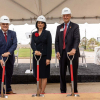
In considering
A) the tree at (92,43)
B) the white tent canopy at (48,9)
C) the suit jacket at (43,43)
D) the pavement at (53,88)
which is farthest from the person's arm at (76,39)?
the tree at (92,43)

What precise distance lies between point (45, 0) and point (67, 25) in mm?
1335

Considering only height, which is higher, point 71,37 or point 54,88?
point 71,37

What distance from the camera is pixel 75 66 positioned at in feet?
5.36

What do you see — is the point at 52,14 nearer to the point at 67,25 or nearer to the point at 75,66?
the point at 67,25

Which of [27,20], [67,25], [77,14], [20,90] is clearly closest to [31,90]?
[20,90]

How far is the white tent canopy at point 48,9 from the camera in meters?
2.73

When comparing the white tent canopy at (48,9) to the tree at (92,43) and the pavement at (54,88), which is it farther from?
the tree at (92,43)

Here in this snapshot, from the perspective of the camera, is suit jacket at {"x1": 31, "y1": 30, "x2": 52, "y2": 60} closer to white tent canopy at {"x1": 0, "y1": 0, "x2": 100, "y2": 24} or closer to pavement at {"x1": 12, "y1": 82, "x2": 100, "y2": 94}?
pavement at {"x1": 12, "y1": 82, "x2": 100, "y2": 94}

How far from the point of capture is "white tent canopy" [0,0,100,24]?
273 centimetres

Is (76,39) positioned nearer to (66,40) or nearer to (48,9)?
(66,40)

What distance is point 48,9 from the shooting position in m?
2.89

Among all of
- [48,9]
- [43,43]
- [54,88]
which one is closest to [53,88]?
[54,88]

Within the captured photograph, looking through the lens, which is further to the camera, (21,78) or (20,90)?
(21,78)

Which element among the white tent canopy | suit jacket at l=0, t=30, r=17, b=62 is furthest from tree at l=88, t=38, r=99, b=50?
suit jacket at l=0, t=30, r=17, b=62
